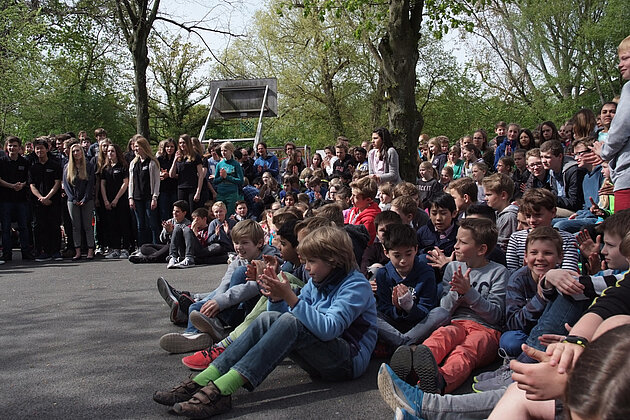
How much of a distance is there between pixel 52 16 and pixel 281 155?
1414 cm

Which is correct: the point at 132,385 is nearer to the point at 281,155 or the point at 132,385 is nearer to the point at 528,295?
the point at 528,295

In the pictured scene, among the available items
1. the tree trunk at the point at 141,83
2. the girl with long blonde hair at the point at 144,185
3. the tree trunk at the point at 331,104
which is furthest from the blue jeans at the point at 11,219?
the tree trunk at the point at 331,104

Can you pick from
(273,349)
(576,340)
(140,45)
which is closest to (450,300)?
(273,349)

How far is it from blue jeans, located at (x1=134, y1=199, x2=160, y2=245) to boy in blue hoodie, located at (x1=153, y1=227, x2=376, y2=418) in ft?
23.7

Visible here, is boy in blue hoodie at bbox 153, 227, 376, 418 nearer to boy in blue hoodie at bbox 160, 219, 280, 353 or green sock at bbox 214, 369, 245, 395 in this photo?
green sock at bbox 214, 369, 245, 395

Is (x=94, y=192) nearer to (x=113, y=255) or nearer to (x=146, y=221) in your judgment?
(x=146, y=221)

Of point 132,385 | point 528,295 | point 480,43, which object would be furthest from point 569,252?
point 480,43

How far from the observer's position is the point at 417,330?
4.52 metres

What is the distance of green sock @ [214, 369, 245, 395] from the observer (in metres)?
3.52

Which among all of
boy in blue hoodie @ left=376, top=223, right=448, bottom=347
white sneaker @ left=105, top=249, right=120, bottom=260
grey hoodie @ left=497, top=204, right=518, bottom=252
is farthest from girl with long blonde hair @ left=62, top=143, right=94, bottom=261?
grey hoodie @ left=497, top=204, right=518, bottom=252

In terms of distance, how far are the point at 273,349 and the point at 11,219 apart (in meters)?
9.05

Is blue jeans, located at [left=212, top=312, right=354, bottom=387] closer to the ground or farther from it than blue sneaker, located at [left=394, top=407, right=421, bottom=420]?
farther from it

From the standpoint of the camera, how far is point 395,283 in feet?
15.8

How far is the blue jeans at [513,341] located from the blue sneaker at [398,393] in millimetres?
1037
